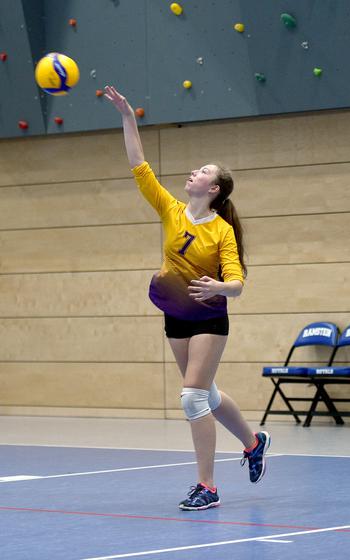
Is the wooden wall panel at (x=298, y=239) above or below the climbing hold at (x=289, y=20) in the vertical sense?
below

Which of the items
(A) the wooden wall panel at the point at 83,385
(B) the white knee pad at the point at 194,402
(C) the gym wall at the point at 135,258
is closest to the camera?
(B) the white knee pad at the point at 194,402

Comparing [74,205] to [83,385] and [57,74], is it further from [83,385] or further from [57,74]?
[57,74]

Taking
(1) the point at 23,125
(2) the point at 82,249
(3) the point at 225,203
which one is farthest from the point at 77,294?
(3) the point at 225,203

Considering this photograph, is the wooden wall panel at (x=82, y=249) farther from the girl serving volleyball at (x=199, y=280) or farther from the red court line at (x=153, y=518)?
the red court line at (x=153, y=518)

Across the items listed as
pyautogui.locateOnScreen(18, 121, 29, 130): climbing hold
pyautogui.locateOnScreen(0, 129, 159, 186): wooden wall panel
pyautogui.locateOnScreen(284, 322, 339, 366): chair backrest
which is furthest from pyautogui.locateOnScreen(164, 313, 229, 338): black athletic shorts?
pyautogui.locateOnScreen(18, 121, 29, 130): climbing hold

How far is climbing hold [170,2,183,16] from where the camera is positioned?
11.1 m

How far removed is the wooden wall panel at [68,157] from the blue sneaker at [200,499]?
22.4 ft

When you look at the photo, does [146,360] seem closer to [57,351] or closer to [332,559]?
[57,351]

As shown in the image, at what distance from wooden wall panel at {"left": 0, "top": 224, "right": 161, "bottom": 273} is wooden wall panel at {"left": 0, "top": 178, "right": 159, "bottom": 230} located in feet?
0.30

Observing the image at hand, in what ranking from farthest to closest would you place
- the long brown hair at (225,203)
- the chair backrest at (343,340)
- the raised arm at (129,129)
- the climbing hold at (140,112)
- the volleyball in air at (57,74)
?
1. the climbing hold at (140,112)
2. the chair backrest at (343,340)
3. the volleyball in air at (57,74)
4. the long brown hair at (225,203)
5. the raised arm at (129,129)

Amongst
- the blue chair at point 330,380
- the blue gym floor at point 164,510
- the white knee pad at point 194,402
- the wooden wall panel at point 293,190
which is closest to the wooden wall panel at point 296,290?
the blue chair at point 330,380

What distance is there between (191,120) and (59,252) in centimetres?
228

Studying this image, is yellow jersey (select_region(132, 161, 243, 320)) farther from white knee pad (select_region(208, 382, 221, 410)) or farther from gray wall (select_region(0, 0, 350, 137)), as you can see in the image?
gray wall (select_region(0, 0, 350, 137))

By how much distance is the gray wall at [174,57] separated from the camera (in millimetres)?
10609
